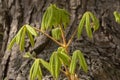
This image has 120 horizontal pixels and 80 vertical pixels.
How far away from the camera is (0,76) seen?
1320 millimetres

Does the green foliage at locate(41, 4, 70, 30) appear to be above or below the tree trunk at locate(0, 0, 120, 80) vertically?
above

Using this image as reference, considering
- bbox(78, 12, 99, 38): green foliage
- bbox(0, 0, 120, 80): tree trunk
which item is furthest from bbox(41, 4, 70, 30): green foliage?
bbox(0, 0, 120, 80): tree trunk

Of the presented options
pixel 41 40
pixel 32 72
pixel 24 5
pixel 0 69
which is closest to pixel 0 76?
pixel 0 69

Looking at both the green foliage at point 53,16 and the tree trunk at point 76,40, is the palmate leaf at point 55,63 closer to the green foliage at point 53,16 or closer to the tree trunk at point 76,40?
the green foliage at point 53,16

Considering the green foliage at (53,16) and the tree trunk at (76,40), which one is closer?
the green foliage at (53,16)

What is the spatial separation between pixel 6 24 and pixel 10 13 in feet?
0.19

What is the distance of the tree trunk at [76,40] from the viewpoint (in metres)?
1.19

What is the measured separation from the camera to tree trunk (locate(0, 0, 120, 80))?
1.19 meters

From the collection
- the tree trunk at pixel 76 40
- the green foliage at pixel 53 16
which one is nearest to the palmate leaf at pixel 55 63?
the green foliage at pixel 53 16

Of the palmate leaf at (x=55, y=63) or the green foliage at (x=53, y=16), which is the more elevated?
the green foliage at (x=53, y=16)

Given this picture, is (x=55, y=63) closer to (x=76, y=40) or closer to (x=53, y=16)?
(x=53, y=16)

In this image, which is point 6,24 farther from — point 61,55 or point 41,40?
point 61,55

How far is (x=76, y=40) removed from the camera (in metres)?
1.25

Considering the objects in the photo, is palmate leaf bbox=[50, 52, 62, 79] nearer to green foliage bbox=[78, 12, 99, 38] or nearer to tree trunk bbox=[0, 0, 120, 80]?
green foliage bbox=[78, 12, 99, 38]
